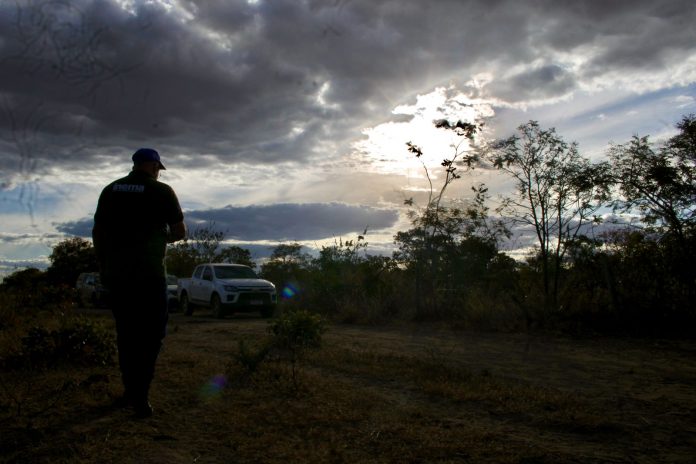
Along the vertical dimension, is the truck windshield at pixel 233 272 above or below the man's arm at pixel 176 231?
below

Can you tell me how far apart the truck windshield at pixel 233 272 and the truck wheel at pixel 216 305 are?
71 cm

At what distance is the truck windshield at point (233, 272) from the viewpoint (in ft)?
59.4

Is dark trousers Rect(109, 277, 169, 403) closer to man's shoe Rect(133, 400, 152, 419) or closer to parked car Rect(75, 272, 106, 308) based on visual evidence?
man's shoe Rect(133, 400, 152, 419)


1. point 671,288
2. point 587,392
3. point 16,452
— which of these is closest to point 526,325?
point 671,288

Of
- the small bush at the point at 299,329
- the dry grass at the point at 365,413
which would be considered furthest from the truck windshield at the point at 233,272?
the dry grass at the point at 365,413

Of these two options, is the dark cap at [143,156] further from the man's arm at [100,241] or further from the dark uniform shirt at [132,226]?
the man's arm at [100,241]

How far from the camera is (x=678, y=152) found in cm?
1171

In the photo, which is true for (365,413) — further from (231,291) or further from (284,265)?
(284,265)

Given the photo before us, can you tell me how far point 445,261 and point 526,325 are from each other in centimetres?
440

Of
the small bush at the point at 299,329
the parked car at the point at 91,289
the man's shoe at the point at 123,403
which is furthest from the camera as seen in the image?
the parked car at the point at 91,289

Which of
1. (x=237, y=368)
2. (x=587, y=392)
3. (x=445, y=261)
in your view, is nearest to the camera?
(x=587, y=392)

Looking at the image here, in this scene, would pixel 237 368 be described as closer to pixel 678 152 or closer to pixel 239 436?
pixel 239 436

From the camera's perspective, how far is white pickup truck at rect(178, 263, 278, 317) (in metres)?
17.2

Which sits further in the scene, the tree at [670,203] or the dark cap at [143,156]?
the tree at [670,203]
